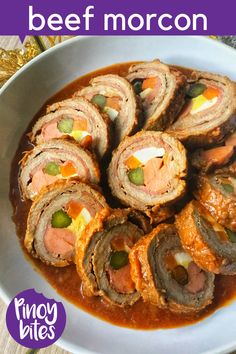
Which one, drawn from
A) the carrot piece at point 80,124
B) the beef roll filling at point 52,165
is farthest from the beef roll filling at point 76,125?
the beef roll filling at point 52,165

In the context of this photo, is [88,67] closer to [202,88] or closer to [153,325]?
[202,88]

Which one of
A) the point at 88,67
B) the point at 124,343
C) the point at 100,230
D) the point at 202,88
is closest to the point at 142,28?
the point at 88,67

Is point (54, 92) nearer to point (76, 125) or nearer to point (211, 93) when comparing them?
point (76, 125)

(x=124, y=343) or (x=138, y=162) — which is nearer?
(x=124, y=343)

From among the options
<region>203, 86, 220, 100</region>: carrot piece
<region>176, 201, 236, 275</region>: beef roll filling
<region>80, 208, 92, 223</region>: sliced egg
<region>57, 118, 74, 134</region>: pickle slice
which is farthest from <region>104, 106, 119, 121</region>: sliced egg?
<region>176, 201, 236, 275</region>: beef roll filling

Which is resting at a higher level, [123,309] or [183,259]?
[183,259]

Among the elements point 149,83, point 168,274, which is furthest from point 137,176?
point 149,83

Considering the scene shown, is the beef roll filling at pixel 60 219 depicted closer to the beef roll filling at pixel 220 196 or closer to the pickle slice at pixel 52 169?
the pickle slice at pixel 52 169

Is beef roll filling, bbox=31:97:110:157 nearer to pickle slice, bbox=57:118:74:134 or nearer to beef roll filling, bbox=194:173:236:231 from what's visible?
pickle slice, bbox=57:118:74:134
